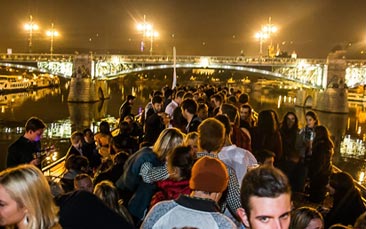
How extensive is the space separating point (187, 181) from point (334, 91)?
42.3 m

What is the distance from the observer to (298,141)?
6.91 metres

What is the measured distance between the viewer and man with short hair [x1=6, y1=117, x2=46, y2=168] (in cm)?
484

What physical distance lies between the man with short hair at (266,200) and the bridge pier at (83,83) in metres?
43.1

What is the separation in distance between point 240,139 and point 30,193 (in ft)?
11.4

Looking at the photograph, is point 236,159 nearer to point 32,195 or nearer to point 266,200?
point 266,200

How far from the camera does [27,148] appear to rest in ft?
16.3

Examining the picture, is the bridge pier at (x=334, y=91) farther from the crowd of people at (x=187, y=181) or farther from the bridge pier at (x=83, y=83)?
the crowd of people at (x=187, y=181)

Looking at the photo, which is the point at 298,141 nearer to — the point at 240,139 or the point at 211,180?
the point at 240,139

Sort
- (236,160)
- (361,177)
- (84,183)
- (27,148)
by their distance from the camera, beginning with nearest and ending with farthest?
(84,183) < (236,160) < (27,148) < (361,177)

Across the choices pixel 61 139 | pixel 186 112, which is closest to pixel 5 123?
pixel 61 139

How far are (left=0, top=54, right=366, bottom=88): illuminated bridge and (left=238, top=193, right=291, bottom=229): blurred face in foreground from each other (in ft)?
132

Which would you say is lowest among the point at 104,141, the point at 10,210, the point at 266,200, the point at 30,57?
the point at 104,141

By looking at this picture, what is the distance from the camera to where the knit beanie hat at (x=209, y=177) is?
9.19 feet

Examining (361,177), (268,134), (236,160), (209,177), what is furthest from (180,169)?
(361,177)
